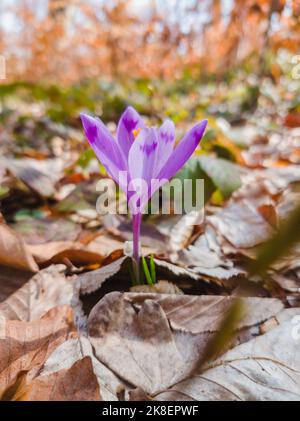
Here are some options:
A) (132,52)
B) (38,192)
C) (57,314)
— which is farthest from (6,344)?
(132,52)

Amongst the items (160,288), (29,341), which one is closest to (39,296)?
(29,341)

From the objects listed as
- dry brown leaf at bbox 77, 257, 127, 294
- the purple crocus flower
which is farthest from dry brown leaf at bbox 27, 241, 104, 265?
the purple crocus flower

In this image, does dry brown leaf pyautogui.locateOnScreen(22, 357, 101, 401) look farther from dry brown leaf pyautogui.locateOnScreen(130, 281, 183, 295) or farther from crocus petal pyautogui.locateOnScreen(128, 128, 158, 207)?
crocus petal pyautogui.locateOnScreen(128, 128, 158, 207)

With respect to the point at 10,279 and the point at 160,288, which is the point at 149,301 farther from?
the point at 10,279

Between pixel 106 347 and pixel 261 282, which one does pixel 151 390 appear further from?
pixel 261 282

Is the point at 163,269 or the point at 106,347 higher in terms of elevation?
the point at 163,269

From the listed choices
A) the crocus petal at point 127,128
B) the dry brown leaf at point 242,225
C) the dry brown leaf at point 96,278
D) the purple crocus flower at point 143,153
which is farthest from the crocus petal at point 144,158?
the dry brown leaf at point 242,225
